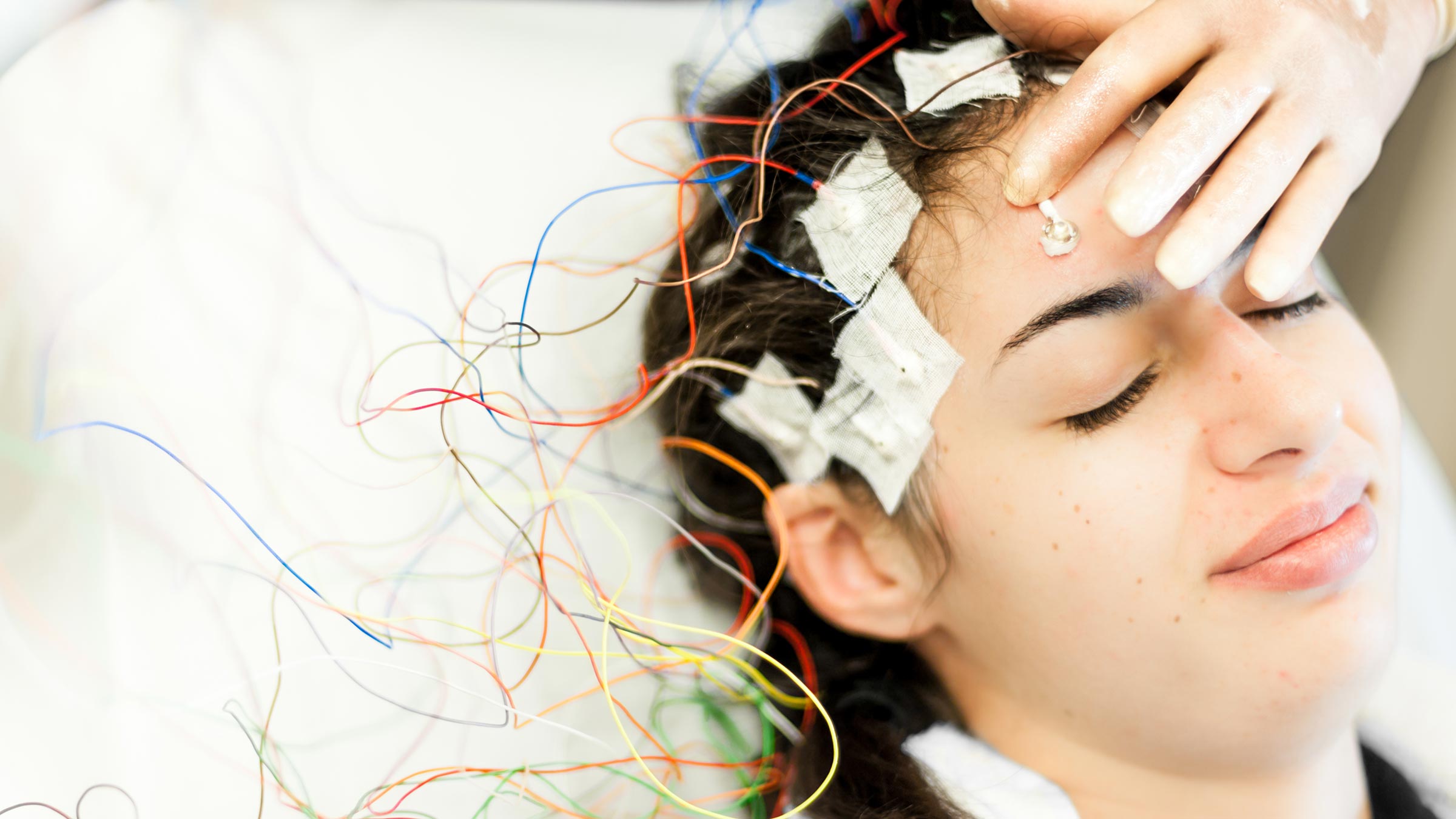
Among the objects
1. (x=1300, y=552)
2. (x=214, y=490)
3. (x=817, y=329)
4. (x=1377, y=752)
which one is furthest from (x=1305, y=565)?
(x=214, y=490)

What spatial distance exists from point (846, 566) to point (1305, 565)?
1.39 ft

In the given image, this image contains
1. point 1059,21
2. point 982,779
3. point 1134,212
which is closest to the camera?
point 1134,212

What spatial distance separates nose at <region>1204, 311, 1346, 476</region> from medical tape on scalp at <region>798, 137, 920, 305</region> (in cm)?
27

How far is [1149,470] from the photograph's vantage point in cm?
81

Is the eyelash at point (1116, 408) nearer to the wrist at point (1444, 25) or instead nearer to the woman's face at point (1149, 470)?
the woman's face at point (1149, 470)

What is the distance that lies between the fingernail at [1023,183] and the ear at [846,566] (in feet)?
1.14

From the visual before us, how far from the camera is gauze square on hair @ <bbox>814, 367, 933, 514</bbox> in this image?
90cm

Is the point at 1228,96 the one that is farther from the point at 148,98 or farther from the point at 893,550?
the point at 148,98

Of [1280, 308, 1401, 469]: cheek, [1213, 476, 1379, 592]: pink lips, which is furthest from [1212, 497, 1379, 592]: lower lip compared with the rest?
[1280, 308, 1401, 469]: cheek

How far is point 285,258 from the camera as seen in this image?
1034mm

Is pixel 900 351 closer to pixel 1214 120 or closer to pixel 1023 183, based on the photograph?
pixel 1023 183

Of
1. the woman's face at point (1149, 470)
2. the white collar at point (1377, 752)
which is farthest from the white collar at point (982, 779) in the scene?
the woman's face at point (1149, 470)

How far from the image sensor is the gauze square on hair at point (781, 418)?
0.98 m

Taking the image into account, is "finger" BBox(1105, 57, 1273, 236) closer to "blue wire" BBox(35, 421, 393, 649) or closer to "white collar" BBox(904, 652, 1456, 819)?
"white collar" BBox(904, 652, 1456, 819)
